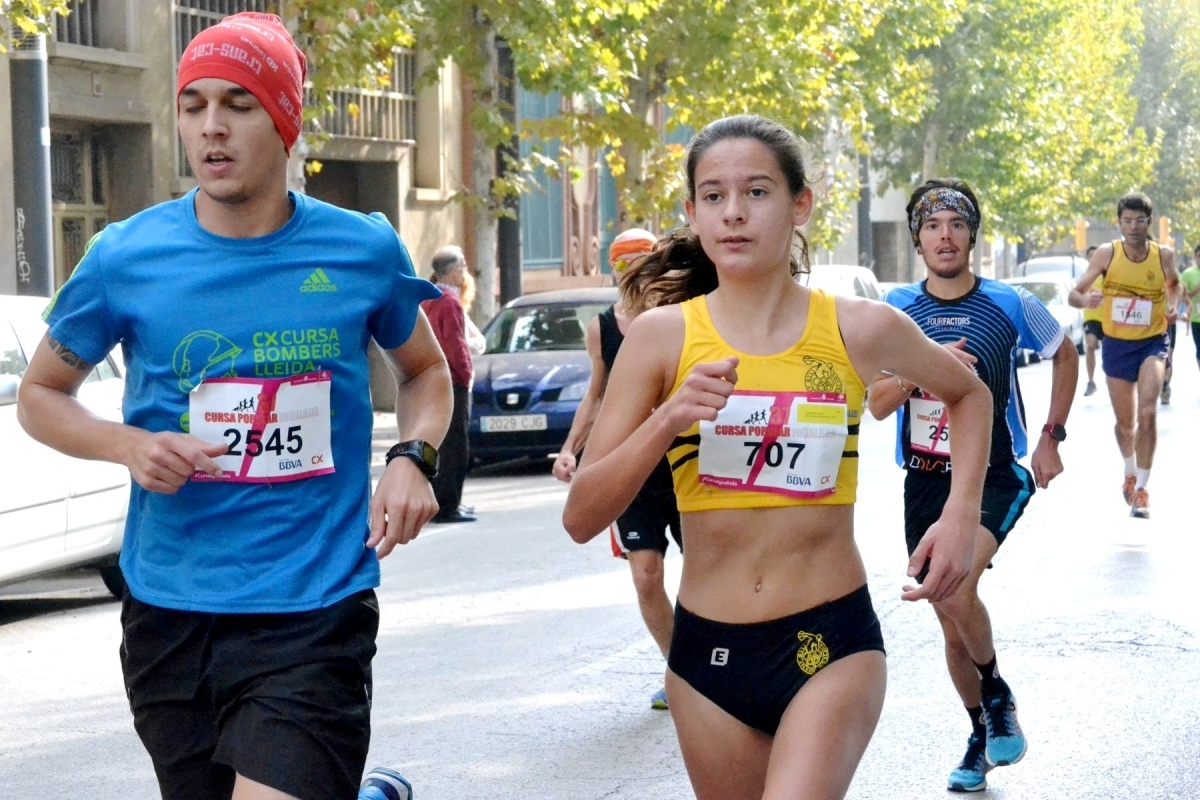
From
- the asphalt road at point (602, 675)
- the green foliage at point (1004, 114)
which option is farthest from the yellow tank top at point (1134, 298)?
the green foliage at point (1004, 114)

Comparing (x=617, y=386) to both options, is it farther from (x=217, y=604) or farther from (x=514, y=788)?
(x=514, y=788)

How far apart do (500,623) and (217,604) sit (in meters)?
5.78

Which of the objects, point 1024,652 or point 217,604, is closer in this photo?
point 217,604

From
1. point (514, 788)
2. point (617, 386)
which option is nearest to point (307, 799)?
point (617, 386)

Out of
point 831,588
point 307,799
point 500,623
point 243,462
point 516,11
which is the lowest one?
point 500,623

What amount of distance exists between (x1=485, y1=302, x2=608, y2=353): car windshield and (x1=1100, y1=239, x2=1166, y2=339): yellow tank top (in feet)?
17.4

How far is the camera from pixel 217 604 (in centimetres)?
358

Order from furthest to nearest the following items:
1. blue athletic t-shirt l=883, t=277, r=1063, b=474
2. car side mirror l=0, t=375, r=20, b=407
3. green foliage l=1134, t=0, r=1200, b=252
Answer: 1. green foliage l=1134, t=0, r=1200, b=252
2. car side mirror l=0, t=375, r=20, b=407
3. blue athletic t-shirt l=883, t=277, r=1063, b=474

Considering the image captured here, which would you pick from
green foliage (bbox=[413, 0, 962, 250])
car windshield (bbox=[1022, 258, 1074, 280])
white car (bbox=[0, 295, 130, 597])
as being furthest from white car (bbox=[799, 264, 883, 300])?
car windshield (bbox=[1022, 258, 1074, 280])

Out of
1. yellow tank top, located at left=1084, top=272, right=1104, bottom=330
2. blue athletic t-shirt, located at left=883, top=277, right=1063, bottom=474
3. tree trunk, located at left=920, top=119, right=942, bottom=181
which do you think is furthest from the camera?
tree trunk, located at left=920, top=119, right=942, bottom=181

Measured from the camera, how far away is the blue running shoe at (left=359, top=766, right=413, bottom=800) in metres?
3.97

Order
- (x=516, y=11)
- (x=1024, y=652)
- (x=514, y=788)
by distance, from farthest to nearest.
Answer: (x=516, y=11) → (x=1024, y=652) → (x=514, y=788)

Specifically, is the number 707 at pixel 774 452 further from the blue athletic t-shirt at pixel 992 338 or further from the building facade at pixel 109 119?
the building facade at pixel 109 119

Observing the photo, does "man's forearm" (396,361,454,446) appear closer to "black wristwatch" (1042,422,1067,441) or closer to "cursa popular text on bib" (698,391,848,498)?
"cursa popular text on bib" (698,391,848,498)
